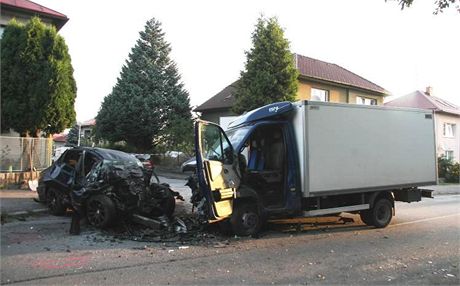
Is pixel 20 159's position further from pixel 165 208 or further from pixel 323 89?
pixel 323 89

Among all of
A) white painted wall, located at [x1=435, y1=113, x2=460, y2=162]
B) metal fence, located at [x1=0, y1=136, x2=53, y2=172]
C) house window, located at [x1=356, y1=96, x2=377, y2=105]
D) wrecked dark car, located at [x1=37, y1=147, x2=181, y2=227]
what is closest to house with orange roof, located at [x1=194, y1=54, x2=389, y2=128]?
house window, located at [x1=356, y1=96, x2=377, y2=105]

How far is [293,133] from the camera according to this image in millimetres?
9547

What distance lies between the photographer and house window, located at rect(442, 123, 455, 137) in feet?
143

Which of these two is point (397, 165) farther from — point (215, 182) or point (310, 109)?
point (215, 182)

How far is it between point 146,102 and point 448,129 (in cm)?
3207

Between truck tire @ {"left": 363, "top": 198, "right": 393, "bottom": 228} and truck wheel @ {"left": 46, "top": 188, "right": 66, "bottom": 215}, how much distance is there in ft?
24.5

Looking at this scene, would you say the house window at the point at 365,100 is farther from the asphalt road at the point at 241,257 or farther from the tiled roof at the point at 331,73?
the asphalt road at the point at 241,257

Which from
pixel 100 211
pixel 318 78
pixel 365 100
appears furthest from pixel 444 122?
pixel 100 211

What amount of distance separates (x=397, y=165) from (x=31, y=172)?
12.1 m

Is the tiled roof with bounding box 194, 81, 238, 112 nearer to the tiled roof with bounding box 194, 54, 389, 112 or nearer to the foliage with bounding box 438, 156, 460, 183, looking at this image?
the tiled roof with bounding box 194, 54, 389, 112

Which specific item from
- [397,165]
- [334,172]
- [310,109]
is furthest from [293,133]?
[397,165]

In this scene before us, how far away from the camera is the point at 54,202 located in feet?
36.2

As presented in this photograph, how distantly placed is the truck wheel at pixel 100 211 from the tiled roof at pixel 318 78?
22983mm

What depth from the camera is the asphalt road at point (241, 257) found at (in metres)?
6.08
